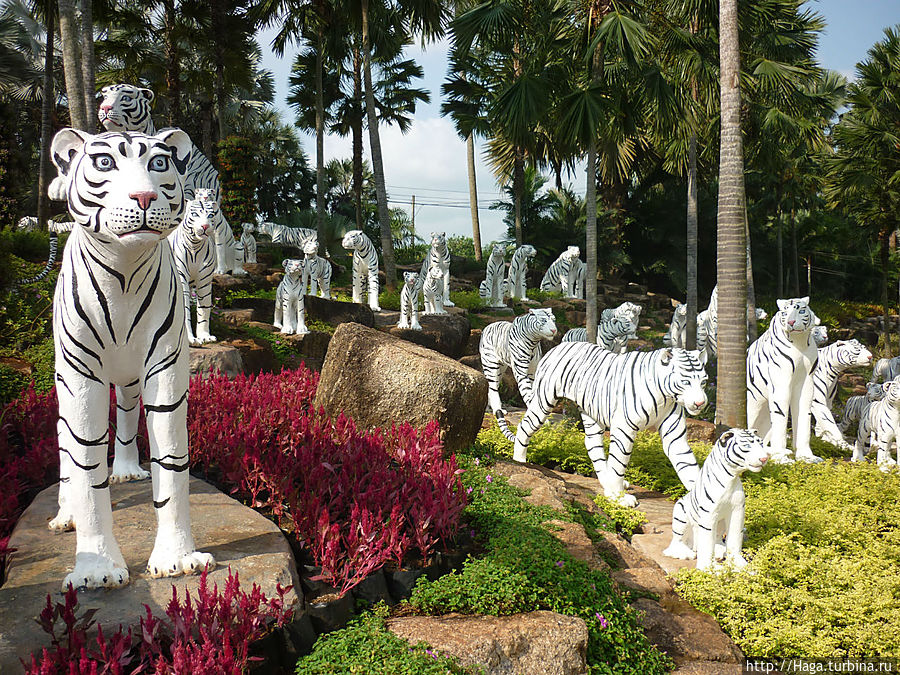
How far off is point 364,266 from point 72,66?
23.5 ft

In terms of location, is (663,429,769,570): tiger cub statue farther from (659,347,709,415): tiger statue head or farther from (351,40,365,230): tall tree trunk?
(351,40,365,230): tall tree trunk

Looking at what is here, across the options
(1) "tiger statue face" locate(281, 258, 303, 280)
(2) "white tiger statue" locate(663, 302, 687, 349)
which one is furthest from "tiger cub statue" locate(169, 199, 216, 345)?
(2) "white tiger statue" locate(663, 302, 687, 349)

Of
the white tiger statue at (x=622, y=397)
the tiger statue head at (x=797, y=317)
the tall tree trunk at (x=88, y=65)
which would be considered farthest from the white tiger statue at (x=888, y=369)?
the tall tree trunk at (x=88, y=65)

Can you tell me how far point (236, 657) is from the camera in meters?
3.00

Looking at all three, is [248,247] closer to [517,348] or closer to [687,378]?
[517,348]

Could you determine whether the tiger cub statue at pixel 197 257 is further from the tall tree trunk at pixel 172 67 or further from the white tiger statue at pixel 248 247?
the tall tree trunk at pixel 172 67

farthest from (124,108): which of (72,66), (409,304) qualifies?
(409,304)

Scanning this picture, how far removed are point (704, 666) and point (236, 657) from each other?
292cm

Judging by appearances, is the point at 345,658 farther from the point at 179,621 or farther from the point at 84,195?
the point at 84,195

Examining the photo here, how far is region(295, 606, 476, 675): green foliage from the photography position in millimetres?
3172

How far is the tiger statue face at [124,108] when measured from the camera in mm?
5633

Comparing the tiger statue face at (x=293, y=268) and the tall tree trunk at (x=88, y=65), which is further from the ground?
the tall tree trunk at (x=88, y=65)

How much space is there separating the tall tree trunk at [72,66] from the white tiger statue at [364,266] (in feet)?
19.8

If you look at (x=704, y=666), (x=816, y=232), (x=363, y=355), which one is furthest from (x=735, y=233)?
(x=816, y=232)
